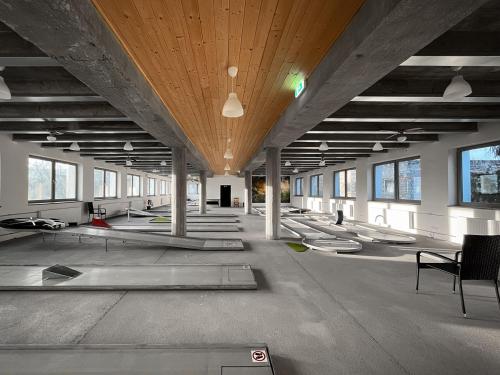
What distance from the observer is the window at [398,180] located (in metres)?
10.3

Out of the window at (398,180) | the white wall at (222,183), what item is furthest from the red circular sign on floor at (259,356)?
the white wall at (222,183)

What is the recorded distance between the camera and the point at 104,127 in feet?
24.7

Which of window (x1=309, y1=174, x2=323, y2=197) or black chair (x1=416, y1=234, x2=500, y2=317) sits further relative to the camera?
window (x1=309, y1=174, x2=323, y2=197)

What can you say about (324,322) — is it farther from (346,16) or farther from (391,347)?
(346,16)

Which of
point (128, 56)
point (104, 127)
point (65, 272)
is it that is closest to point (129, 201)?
point (104, 127)

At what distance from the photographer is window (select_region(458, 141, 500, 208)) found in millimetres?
7078

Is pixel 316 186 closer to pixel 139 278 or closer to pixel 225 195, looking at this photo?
pixel 225 195

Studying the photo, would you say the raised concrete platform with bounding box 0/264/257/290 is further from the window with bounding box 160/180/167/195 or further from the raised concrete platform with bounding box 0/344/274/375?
the window with bounding box 160/180/167/195

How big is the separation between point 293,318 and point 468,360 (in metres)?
1.64

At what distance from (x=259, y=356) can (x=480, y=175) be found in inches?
320

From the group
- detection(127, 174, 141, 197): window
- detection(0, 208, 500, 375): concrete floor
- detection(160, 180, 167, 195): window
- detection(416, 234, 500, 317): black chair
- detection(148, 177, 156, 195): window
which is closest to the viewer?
detection(0, 208, 500, 375): concrete floor

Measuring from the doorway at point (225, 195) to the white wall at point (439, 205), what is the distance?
1695 centimetres

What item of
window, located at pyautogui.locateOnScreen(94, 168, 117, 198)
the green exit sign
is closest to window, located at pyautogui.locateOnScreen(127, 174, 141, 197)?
window, located at pyautogui.locateOnScreen(94, 168, 117, 198)

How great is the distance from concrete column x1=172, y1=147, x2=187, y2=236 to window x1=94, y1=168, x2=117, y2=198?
26.0 ft
